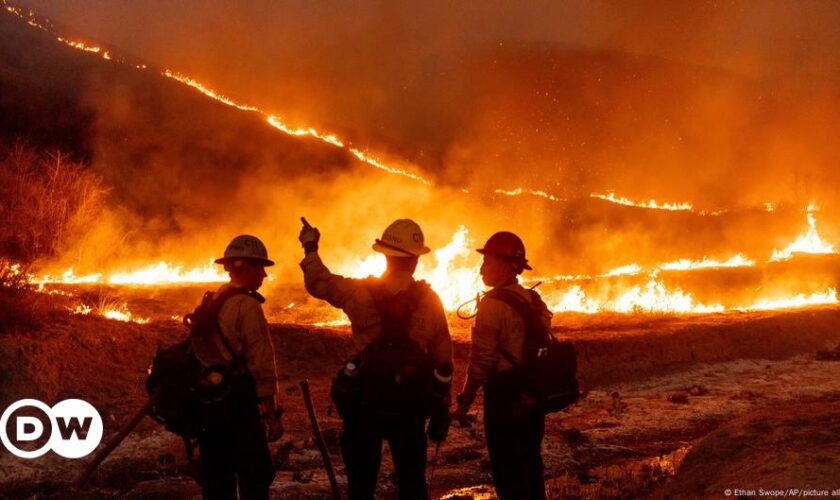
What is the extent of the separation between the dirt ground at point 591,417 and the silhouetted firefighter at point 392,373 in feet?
5.35

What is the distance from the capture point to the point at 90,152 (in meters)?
35.0

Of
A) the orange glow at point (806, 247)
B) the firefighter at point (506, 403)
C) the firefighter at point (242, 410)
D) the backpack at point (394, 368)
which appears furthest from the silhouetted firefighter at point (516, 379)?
the orange glow at point (806, 247)

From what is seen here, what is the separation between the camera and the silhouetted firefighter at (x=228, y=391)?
423 centimetres

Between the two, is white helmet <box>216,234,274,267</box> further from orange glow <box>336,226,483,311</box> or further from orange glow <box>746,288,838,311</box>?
orange glow <box>746,288,838,311</box>

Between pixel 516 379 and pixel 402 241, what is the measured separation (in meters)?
1.19

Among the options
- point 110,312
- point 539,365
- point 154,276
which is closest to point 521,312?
point 539,365

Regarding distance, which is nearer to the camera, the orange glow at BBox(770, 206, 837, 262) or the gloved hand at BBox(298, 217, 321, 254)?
the gloved hand at BBox(298, 217, 321, 254)

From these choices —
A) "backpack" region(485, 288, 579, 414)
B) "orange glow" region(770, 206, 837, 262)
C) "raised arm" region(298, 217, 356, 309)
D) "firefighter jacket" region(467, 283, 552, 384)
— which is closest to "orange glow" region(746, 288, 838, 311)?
"orange glow" region(770, 206, 837, 262)

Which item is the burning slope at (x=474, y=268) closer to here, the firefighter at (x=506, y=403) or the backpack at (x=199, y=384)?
the firefighter at (x=506, y=403)

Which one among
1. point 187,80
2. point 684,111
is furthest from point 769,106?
point 187,80

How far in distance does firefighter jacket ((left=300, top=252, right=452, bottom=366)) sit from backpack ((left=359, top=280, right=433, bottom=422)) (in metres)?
0.08

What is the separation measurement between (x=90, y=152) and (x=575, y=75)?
56.5m

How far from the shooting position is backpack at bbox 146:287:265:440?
4152 millimetres

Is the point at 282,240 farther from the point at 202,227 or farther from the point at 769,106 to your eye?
the point at 769,106
